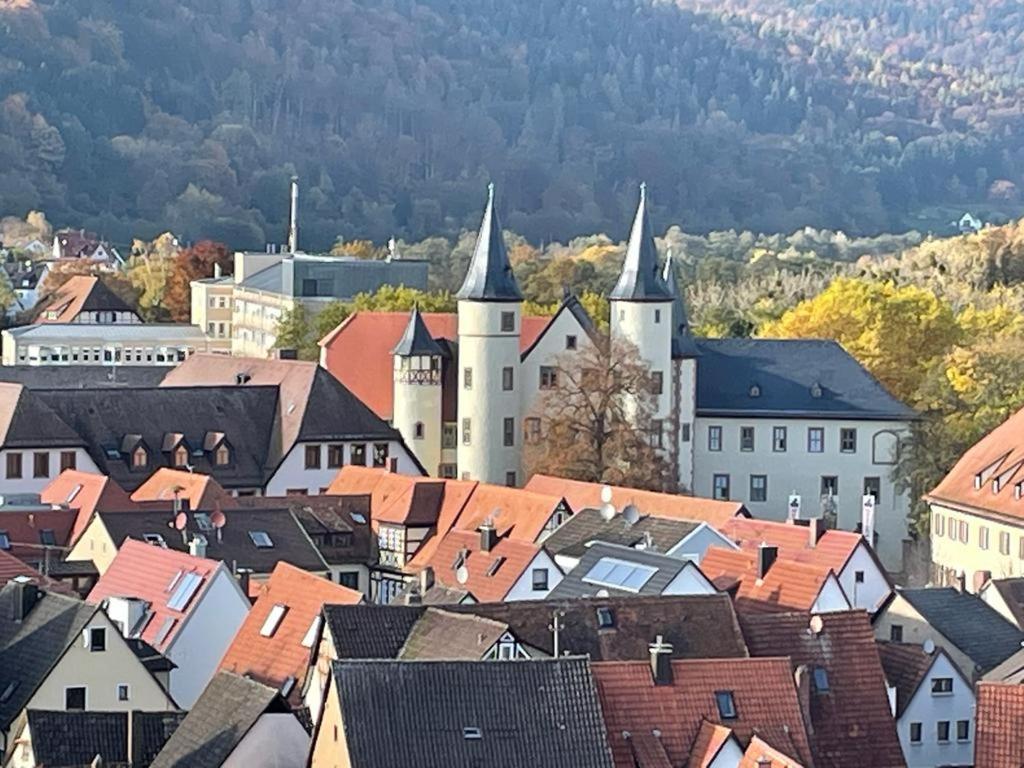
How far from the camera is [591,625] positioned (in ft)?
151

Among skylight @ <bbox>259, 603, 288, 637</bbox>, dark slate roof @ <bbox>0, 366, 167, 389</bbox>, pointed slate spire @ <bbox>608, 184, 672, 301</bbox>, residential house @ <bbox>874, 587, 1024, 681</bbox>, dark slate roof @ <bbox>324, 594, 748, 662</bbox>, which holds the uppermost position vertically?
pointed slate spire @ <bbox>608, 184, 672, 301</bbox>

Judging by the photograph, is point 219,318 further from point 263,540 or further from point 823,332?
point 263,540

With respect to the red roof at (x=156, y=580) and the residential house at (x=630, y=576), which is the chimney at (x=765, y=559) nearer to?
the residential house at (x=630, y=576)

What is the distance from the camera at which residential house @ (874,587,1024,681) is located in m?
53.9

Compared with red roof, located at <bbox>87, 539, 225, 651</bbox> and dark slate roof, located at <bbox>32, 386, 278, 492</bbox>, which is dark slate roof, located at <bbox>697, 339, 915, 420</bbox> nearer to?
dark slate roof, located at <bbox>32, 386, 278, 492</bbox>

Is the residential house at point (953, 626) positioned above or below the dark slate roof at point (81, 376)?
below

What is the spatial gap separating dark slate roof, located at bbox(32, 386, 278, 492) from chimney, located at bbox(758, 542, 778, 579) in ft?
89.1

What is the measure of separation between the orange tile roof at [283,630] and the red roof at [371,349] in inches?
1452

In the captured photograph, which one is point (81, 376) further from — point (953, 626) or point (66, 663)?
point (66, 663)

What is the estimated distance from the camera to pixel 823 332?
9406 cm

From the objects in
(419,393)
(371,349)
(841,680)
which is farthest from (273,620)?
(371,349)

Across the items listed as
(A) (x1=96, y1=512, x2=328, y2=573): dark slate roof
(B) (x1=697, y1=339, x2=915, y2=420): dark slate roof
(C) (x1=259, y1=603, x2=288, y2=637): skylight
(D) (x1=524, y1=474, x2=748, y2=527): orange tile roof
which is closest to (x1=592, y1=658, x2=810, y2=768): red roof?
(C) (x1=259, y1=603, x2=288, y2=637): skylight

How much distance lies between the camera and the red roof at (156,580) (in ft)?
173

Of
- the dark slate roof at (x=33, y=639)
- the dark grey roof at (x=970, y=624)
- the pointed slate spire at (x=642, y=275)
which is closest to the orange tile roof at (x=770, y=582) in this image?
the dark grey roof at (x=970, y=624)
